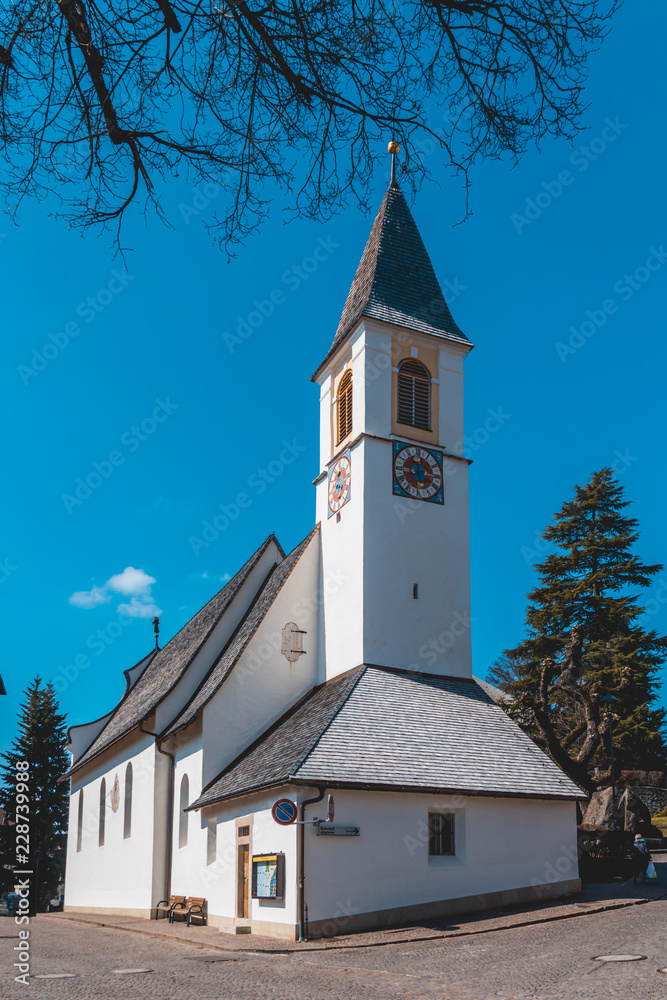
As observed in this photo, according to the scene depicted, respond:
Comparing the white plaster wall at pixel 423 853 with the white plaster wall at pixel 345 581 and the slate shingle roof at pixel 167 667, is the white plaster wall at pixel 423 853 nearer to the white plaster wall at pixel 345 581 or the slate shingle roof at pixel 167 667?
the white plaster wall at pixel 345 581

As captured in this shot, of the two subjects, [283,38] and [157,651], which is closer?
[283,38]

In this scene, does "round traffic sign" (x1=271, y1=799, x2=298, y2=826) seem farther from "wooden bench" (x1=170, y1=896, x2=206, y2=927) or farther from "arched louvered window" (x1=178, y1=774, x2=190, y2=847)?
"arched louvered window" (x1=178, y1=774, x2=190, y2=847)

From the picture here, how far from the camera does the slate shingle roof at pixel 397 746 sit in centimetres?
1938

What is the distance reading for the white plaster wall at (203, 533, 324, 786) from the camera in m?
24.1

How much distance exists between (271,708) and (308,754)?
5.94 meters

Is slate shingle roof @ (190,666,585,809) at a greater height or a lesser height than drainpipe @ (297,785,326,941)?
greater

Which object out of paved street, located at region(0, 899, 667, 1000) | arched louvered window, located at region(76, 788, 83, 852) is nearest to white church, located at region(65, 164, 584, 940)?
paved street, located at region(0, 899, 667, 1000)

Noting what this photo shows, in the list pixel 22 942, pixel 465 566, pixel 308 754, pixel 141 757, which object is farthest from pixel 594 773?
pixel 22 942

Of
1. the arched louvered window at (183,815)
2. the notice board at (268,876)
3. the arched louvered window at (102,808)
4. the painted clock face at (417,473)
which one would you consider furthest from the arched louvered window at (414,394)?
the arched louvered window at (102,808)

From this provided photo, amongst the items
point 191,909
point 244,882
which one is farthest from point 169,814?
point 244,882

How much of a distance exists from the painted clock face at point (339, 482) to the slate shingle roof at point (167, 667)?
5075 millimetres

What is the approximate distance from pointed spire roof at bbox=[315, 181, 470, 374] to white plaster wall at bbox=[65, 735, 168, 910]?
44.5 feet

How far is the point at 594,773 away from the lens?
36.9m

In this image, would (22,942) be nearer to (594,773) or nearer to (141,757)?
(141,757)
